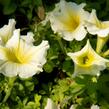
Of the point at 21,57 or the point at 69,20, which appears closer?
the point at 21,57

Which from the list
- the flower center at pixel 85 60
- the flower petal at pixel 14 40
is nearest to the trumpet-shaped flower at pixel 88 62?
the flower center at pixel 85 60

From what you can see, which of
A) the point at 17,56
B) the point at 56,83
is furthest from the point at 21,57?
the point at 56,83

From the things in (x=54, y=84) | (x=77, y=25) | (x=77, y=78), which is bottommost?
(x=54, y=84)

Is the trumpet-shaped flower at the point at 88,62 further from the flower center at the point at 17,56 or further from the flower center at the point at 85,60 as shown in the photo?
the flower center at the point at 17,56

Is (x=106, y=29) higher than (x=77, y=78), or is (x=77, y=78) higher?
(x=106, y=29)

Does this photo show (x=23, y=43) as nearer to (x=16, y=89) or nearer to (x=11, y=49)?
(x=11, y=49)

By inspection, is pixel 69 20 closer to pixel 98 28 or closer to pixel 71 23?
pixel 71 23

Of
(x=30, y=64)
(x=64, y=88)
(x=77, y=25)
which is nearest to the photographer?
(x=30, y=64)

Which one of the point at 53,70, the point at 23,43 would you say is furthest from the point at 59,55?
the point at 23,43

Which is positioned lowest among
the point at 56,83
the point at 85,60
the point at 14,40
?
the point at 56,83
